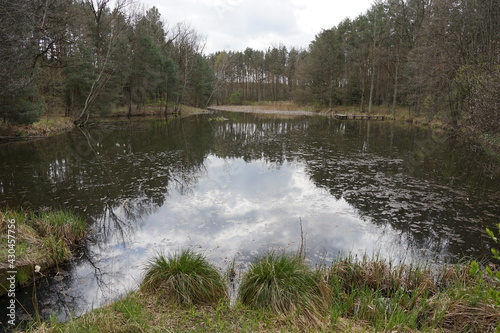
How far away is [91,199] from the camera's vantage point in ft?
30.2

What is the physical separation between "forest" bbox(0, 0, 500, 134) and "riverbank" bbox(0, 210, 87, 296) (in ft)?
22.1

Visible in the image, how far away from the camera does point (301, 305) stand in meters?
3.96

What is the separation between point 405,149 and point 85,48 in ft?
85.8

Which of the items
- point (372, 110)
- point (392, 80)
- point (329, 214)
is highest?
point (392, 80)

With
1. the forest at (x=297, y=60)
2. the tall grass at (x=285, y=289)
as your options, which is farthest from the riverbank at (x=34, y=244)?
the forest at (x=297, y=60)

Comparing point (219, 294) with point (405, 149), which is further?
point (405, 149)

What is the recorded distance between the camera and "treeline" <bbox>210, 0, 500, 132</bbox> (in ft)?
60.5

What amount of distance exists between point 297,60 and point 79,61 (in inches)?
2047

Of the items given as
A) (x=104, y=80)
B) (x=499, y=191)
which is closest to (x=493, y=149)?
(x=499, y=191)

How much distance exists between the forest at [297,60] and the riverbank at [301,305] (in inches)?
378

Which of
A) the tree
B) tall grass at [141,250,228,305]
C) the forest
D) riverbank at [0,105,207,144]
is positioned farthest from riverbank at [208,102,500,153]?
riverbank at [0,105,207,144]

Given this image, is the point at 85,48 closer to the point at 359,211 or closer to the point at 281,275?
the point at 359,211

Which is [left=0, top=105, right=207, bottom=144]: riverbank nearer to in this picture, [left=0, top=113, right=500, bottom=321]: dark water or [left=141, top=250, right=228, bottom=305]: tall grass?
[left=0, top=113, right=500, bottom=321]: dark water

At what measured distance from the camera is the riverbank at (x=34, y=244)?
4.87 metres
